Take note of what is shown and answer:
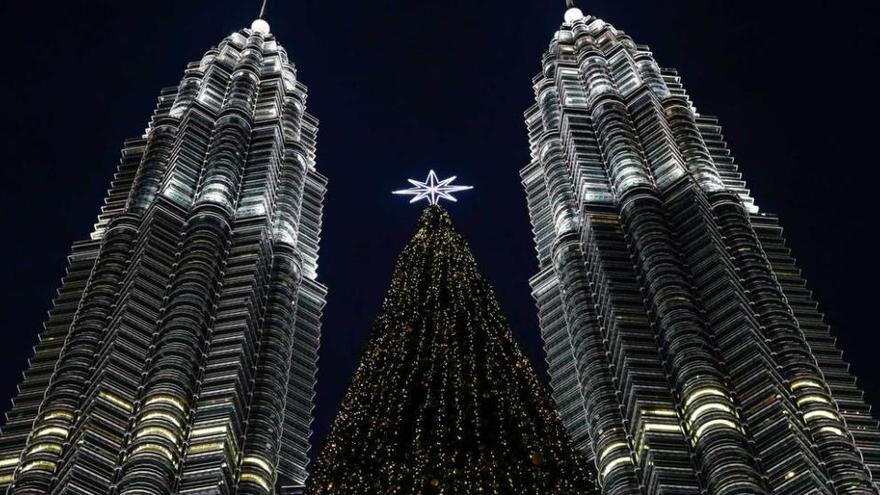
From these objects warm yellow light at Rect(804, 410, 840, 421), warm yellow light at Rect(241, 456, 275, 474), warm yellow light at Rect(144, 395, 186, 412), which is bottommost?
warm yellow light at Rect(804, 410, 840, 421)

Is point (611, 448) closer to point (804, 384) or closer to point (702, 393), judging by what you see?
point (702, 393)

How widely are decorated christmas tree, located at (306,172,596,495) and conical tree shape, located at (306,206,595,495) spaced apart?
50mm

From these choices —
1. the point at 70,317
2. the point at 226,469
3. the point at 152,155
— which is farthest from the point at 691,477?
the point at 152,155

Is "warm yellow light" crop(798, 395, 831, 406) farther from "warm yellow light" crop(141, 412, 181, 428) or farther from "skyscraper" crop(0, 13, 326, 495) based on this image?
"warm yellow light" crop(141, 412, 181, 428)

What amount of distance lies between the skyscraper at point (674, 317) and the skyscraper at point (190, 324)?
1315 cm

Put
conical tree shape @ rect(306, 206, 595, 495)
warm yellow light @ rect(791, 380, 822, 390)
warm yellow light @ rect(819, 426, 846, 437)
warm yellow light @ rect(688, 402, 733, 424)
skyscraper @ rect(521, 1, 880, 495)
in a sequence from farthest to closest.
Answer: warm yellow light @ rect(791, 380, 822, 390) < warm yellow light @ rect(688, 402, 733, 424) < warm yellow light @ rect(819, 426, 846, 437) < skyscraper @ rect(521, 1, 880, 495) < conical tree shape @ rect(306, 206, 595, 495)

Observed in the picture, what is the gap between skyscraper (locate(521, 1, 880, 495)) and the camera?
6047 cm

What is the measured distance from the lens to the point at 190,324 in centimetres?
6775

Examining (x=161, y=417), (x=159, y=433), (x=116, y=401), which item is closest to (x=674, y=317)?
(x=161, y=417)

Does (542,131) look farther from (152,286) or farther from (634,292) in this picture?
(152,286)

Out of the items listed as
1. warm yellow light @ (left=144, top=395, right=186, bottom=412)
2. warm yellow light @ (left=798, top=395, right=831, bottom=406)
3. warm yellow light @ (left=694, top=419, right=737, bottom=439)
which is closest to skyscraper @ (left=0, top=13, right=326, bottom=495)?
warm yellow light @ (left=144, top=395, right=186, bottom=412)

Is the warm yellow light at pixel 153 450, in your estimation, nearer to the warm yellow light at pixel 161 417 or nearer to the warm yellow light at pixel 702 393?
the warm yellow light at pixel 161 417

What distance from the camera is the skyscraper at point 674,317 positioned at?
198 ft

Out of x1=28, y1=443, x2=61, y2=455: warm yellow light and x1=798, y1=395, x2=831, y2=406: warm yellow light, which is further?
x1=798, y1=395, x2=831, y2=406: warm yellow light
